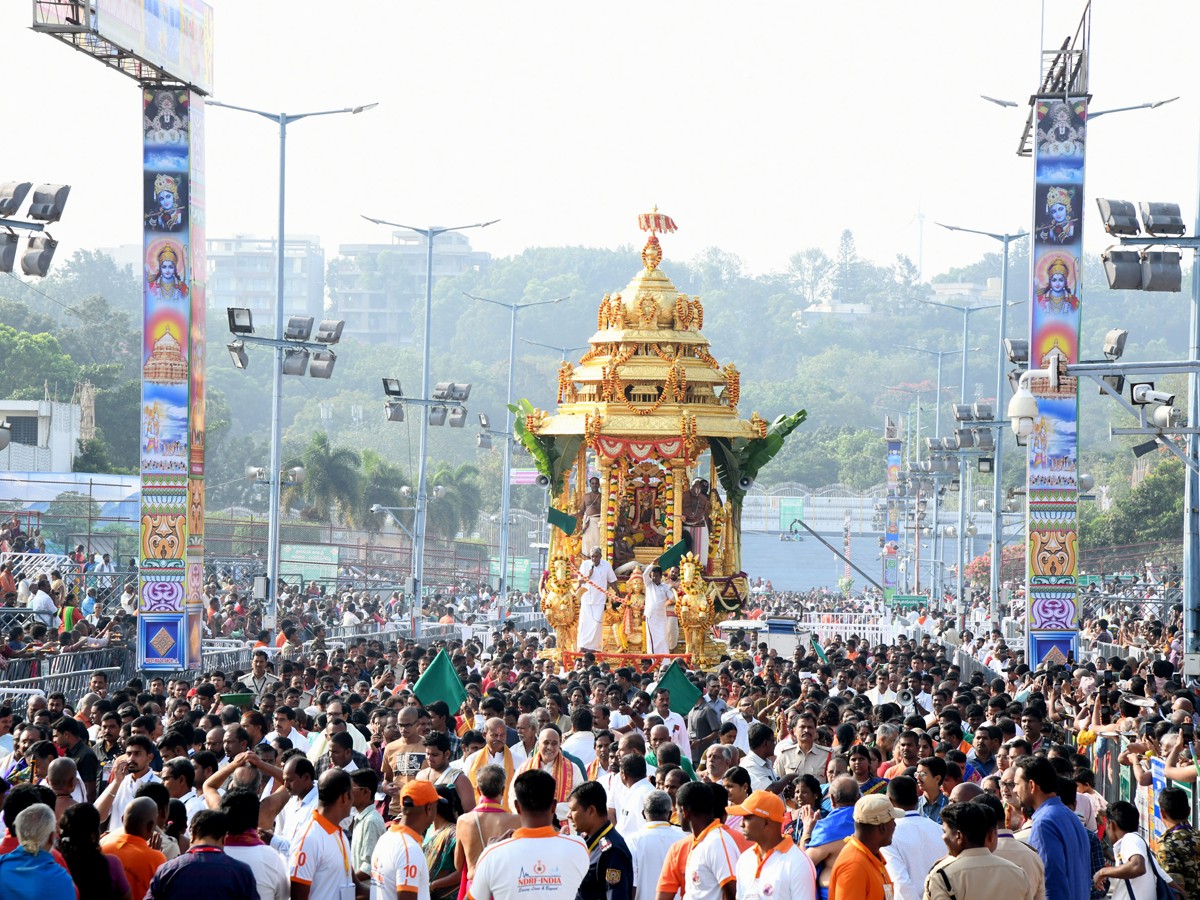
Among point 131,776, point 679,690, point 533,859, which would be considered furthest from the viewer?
point 679,690

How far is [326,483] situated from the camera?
6706 cm

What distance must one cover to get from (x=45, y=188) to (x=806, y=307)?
17550 centimetres

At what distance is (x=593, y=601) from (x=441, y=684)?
37.7ft

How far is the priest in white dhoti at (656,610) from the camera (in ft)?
93.5

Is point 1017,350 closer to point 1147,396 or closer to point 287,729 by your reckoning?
point 1147,396

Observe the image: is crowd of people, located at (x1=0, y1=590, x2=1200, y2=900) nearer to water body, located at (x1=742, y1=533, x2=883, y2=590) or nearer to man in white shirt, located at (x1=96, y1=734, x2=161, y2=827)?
man in white shirt, located at (x1=96, y1=734, x2=161, y2=827)

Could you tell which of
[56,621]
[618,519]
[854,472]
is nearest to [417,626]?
[618,519]

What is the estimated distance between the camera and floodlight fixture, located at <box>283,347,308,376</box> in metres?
30.2

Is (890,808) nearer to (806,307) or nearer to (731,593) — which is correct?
(731,593)

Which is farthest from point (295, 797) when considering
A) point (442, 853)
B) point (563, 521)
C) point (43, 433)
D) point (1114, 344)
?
point (43, 433)

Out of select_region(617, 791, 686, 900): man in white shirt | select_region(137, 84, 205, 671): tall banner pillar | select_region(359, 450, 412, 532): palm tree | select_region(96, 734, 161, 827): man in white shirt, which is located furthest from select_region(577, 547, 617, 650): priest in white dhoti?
select_region(359, 450, 412, 532): palm tree

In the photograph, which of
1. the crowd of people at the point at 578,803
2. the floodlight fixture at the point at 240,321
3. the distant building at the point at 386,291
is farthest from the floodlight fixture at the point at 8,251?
the distant building at the point at 386,291

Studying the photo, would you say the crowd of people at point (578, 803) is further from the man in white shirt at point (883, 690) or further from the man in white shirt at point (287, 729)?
the man in white shirt at point (883, 690)

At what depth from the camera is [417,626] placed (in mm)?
36562
